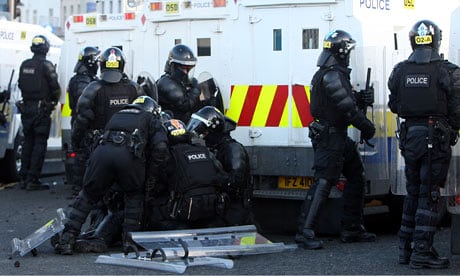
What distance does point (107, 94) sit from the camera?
10.5m

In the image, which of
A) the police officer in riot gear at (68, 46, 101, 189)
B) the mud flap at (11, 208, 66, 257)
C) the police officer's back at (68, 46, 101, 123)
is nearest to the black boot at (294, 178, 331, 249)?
the mud flap at (11, 208, 66, 257)

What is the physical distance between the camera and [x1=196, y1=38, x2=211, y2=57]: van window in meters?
11.3

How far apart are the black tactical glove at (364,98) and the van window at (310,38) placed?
72 cm

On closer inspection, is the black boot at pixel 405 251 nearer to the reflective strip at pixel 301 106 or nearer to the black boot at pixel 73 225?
the reflective strip at pixel 301 106

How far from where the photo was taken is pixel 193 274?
27.7ft

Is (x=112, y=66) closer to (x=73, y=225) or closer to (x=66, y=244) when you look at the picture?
(x=73, y=225)

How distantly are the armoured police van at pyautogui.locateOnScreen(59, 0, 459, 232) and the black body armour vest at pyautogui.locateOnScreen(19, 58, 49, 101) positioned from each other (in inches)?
183

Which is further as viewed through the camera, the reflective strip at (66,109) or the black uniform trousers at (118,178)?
the reflective strip at (66,109)

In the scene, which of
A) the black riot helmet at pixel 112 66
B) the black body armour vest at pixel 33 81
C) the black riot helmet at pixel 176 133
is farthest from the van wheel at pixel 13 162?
the black riot helmet at pixel 176 133

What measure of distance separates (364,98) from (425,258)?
6.62 ft

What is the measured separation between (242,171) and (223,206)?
14.2 inches

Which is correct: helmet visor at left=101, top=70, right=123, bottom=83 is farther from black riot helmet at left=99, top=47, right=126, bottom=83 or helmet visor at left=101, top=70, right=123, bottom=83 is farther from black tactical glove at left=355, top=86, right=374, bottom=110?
black tactical glove at left=355, top=86, right=374, bottom=110

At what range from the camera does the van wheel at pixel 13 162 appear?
666 inches

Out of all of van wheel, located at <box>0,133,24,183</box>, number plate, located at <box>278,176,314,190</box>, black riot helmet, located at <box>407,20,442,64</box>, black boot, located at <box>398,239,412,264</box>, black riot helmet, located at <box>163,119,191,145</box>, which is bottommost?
van wheel, located at <box>0,133,24,183</box>
